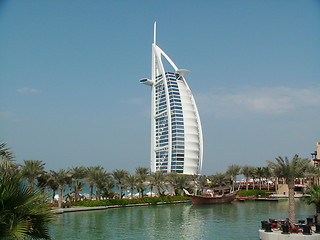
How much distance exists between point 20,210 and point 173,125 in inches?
4116

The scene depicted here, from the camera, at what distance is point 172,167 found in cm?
11062

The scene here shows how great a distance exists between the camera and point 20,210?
8266 millimetres

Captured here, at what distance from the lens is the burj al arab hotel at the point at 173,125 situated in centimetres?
11181

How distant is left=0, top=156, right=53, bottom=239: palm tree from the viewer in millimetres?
7965

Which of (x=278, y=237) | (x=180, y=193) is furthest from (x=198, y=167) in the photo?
(x=278, y=237)

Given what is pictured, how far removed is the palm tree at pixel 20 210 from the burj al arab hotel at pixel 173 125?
10063cm

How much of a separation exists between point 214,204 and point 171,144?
156ft

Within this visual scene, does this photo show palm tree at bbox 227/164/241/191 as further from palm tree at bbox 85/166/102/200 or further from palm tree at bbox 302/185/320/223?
palm tree at bbox 302/185/320/223

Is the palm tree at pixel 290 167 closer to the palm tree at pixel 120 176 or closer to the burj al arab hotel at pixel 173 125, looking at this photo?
the palm tree at pixel 120 176

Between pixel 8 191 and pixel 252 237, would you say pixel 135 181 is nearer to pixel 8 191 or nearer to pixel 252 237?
pixel 252 237

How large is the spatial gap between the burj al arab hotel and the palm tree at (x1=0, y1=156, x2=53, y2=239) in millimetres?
100633

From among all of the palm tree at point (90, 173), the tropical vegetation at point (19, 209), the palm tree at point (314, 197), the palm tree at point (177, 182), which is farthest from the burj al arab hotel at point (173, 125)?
the tropical vegetation at point (19, 209)

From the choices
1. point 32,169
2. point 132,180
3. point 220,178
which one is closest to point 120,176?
point 132,180

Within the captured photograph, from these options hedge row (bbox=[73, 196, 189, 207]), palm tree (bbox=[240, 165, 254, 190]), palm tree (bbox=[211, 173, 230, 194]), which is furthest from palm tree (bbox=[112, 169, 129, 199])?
palm tree (bbox=[240, 165, 254, 190])
